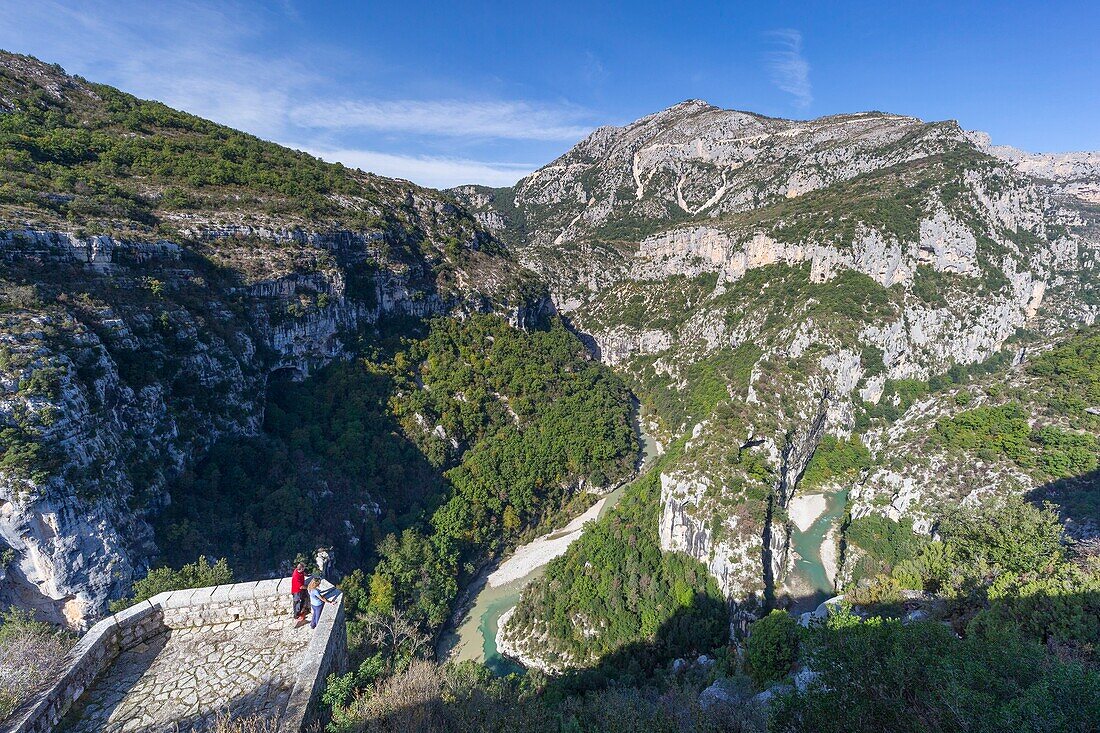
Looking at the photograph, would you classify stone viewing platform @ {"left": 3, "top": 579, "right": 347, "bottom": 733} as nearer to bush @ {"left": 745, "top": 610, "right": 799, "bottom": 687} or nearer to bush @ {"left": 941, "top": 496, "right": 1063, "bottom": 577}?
bush @ {"left": 745, "top": 610, "right": 799, "bottom": 687}

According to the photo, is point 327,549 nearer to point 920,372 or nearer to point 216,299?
point 216,299

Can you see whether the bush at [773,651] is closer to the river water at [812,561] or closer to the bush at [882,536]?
the river water at [812,561]

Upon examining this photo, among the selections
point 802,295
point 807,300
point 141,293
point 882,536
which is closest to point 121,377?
point 141,293

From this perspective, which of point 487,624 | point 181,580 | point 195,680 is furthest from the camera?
point 487,624

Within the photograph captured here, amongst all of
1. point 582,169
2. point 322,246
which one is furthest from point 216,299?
point 582,169

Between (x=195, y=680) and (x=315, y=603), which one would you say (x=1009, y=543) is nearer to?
(x=315, y=603)

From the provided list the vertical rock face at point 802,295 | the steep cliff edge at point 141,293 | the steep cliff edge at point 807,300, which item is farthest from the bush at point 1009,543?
the steep cliff edge at point 141,293
